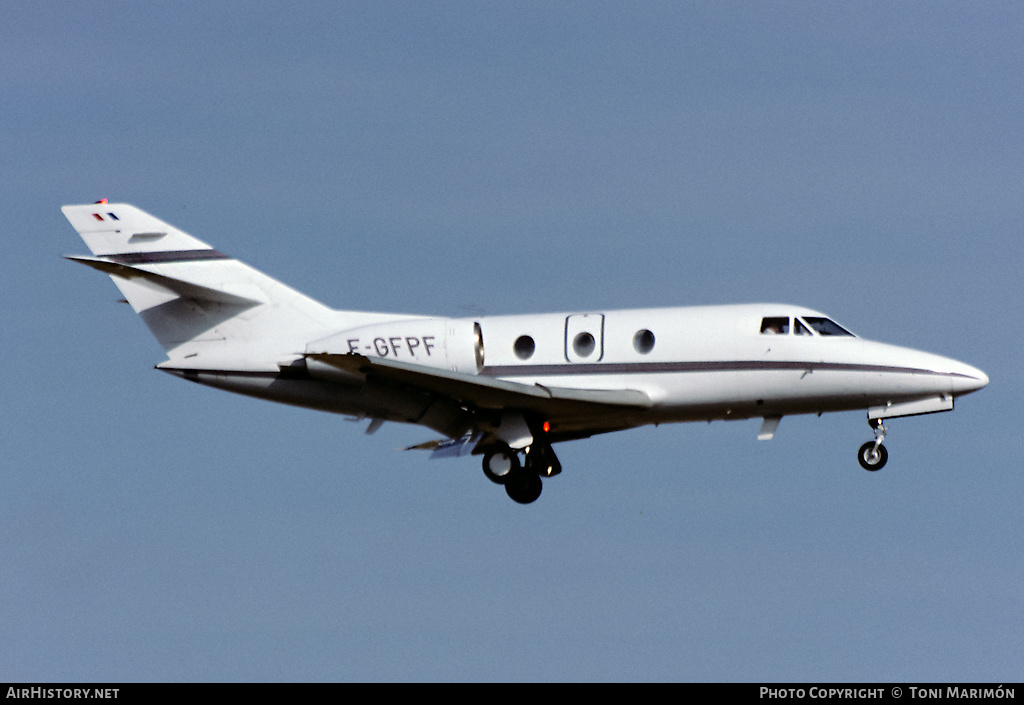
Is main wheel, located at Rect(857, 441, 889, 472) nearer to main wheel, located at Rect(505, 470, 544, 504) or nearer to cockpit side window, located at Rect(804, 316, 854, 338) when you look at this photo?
cockpit side window, located at Rect(804, 316, 854, 338)

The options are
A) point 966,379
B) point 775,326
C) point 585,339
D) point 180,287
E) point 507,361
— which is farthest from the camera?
point 180,287

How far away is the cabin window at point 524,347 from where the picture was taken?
27812 mm

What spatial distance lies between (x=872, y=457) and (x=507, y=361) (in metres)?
6.94

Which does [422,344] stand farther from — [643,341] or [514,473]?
[643,341]

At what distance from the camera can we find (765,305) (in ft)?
90.0

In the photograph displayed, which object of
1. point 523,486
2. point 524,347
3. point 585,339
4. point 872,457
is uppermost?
point 585,339

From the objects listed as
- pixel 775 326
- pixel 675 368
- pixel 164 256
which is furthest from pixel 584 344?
pixel 164 256

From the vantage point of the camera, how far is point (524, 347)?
91.5ft

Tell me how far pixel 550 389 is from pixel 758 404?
12.5ft

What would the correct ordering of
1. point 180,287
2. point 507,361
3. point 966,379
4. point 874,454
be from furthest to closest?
point 180,287
point 507,361
point 874,454
point 966,379

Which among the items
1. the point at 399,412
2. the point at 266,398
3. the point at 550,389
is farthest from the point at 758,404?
the point at 266,398

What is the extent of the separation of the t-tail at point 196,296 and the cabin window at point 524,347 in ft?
12.4

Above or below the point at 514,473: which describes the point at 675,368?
above

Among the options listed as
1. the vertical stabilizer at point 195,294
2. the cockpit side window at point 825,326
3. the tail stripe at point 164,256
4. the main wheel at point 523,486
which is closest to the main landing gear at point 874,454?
the cockpit side window at point 825,326
